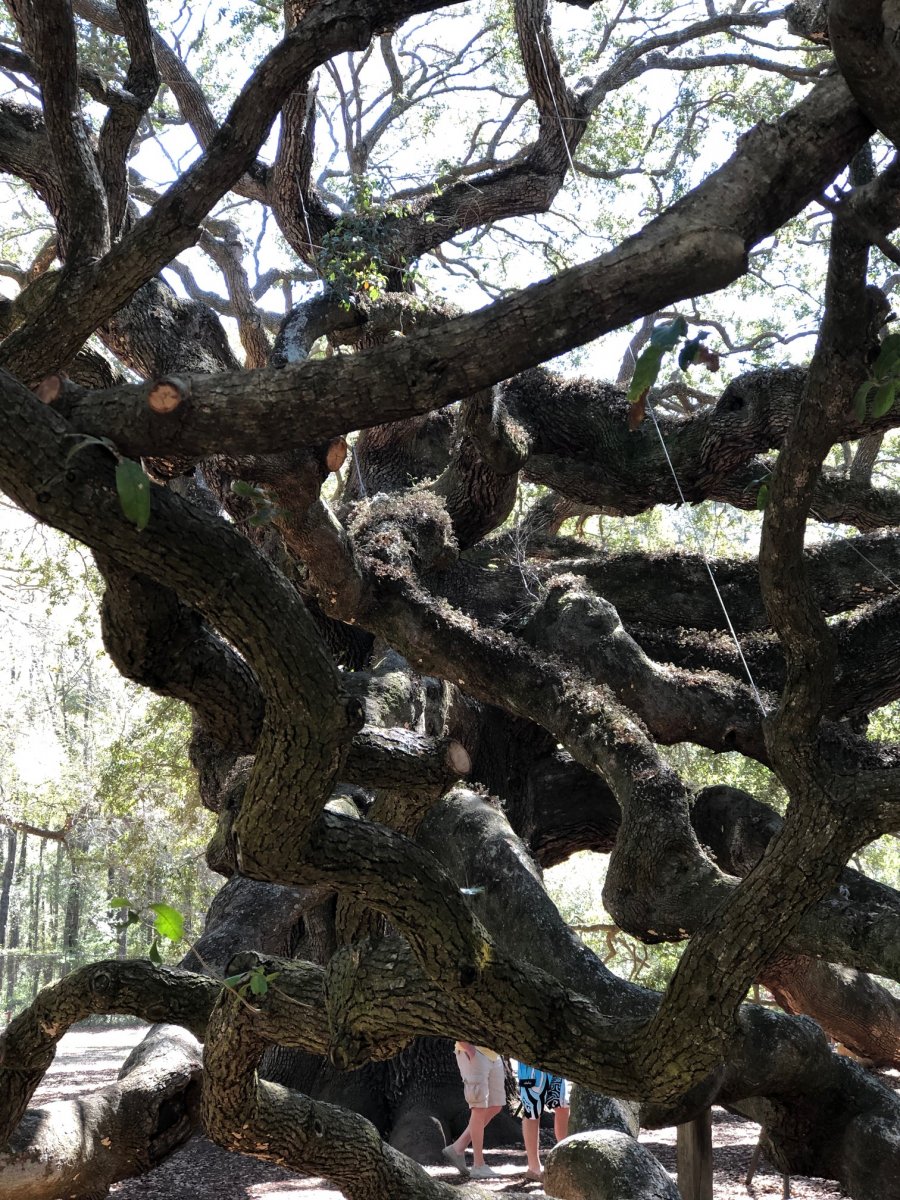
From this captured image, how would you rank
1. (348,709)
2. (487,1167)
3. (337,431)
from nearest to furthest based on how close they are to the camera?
(337,431)
(348,709)
(487,1167)

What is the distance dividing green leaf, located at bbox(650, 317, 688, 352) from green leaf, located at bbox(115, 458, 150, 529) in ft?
3.75

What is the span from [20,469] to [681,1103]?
362cm

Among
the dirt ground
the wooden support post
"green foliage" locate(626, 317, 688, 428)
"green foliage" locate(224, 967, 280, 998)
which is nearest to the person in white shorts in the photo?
the dirt ground

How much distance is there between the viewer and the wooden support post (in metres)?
5.31

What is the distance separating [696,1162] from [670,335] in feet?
14.4

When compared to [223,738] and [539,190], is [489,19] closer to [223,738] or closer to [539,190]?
[539,190]

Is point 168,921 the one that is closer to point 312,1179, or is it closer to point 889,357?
point 889,357

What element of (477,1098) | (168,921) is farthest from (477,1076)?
(168,921)

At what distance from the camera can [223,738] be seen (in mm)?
3793

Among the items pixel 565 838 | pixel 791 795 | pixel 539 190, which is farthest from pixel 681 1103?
pixel 539 190

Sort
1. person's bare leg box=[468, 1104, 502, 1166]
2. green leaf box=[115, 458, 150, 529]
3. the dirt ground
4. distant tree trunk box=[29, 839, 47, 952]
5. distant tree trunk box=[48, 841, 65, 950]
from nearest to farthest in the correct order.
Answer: green leaf box=[115, 458, 150, 529] < the dirt ground < person's bare leg box=[468, 1104, 502, 1166] < distant tree trunk box=[48, 841, 65, 950] < distant tree trunk box=[29, 839, 47, 952]

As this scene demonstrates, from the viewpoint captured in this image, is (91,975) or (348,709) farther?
(91,975)

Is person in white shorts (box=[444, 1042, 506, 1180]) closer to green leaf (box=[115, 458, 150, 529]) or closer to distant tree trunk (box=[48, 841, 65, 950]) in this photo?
green leaf (box=[115, 458, 150, 529])

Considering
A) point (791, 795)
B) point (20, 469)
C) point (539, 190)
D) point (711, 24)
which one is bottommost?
point (791, 795)
